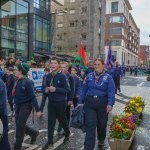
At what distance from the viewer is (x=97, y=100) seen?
6047mm

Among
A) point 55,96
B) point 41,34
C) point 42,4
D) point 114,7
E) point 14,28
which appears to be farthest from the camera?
point 114,7

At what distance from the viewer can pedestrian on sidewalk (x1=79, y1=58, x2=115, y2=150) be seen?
5984mm

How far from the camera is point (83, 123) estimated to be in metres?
6.05

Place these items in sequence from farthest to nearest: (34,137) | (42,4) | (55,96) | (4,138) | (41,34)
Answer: (41,34) → (42,4) → (34,137) → (55,96) → (4,138)

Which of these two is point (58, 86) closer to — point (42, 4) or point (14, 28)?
point (14, 28)

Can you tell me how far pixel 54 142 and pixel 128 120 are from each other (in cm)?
188

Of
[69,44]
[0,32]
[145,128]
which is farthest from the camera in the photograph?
[69,44]

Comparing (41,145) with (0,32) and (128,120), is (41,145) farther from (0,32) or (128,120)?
(0,32)

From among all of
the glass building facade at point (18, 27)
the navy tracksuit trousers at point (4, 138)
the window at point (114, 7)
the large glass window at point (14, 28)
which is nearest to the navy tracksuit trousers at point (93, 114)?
the navy tracksuit trousers at point (4, 138)

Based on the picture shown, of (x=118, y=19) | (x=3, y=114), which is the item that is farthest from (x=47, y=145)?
(x=118, y=19)

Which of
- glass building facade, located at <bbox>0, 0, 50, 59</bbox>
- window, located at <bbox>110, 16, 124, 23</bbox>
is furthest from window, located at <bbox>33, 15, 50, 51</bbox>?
window, located at <bbox>110, 16, 124, 23</bbox>

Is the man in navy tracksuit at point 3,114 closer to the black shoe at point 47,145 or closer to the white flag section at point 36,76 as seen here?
the black shoe at point 47,145

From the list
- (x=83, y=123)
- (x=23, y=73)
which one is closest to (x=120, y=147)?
(x=83, y=123)

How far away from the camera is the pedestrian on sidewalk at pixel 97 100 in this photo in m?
5.98
